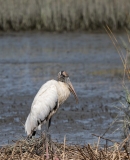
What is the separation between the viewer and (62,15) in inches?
855

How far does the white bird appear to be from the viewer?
8.18m

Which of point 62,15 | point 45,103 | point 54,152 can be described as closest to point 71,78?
point 45,103

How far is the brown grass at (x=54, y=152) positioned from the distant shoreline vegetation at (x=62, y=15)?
14.1 m

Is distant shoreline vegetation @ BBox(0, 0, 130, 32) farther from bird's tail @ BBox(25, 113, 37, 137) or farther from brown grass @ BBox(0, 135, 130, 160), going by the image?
brown grass @ BBox(0, 135, 130, 160)

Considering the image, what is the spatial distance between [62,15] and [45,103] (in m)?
13.6

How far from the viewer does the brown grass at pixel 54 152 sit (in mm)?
6383

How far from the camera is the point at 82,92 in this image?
12641 millimetres

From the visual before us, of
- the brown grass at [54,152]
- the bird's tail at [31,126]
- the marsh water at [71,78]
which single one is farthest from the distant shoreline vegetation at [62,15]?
the brown grass at [54,152]

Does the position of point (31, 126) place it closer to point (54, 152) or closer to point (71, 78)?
point (54, 152)

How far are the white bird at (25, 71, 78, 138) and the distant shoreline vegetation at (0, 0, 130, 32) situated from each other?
13.0 m

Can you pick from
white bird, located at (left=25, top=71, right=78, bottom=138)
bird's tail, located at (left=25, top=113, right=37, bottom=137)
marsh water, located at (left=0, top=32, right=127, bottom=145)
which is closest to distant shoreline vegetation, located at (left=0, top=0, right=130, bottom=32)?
marsh water, located at (left=0, top=32, right=127, bottom=145)

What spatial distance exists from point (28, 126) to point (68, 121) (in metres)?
2.44

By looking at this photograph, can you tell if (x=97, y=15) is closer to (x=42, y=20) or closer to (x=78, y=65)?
(x=42, y=20)

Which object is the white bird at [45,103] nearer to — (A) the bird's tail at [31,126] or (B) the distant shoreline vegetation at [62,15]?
(A) the bird's tail at [31,126]
